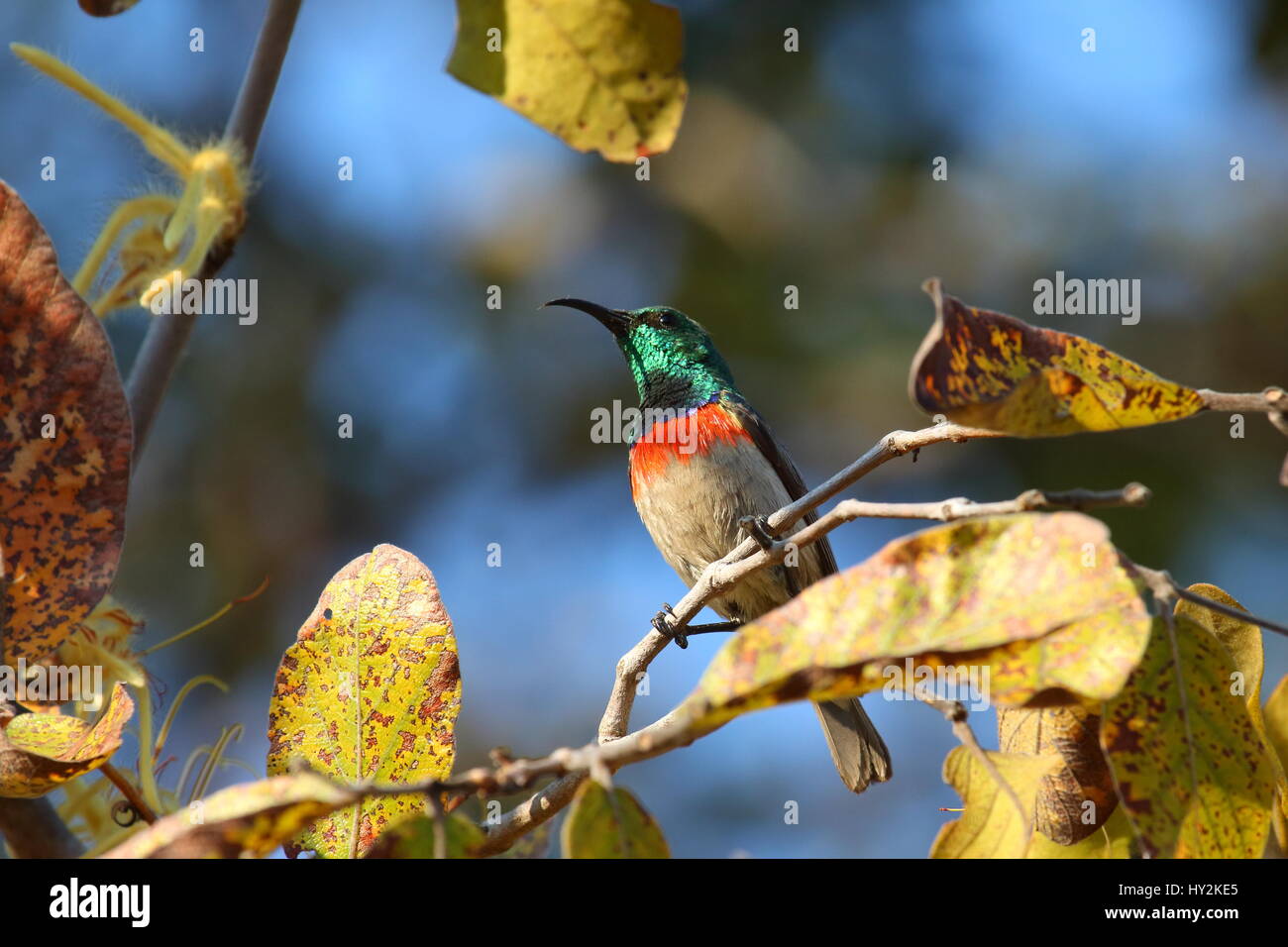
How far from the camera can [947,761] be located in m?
1.18

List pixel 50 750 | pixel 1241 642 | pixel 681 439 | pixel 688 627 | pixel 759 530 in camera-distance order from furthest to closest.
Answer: pixel 681 439, pixel 688 627, pixel 759 530, pixel 1241 642, pixel 50 750

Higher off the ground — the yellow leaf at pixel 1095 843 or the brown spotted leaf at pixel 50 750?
the brown spotted leaf at pixel 50 750

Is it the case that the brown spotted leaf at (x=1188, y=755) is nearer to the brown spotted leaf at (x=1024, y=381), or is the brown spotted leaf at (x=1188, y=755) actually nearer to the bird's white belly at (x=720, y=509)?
the brown spotted leaf at (x=1024, y=381)

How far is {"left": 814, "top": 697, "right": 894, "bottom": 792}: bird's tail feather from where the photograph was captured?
3816 millimetres

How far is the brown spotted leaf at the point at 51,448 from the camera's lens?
1297 mm

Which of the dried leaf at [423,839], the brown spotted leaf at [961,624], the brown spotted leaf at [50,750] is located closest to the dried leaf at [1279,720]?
the brown spotted leaf at [961,624]

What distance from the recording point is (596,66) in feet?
3.45

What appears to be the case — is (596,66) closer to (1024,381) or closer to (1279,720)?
(1024,381)

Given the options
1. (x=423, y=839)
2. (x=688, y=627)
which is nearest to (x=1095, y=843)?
(x=423, y=839)

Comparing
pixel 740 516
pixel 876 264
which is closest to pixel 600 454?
pixel 876 264

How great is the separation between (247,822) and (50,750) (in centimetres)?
41

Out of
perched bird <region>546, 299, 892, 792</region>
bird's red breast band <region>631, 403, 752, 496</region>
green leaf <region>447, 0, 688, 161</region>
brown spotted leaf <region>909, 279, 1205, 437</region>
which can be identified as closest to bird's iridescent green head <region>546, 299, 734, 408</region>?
perched bird <region>546, 299, 892, 792</region>

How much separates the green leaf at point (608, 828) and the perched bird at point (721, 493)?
2612mm

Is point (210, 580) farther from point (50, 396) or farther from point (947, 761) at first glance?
point (947, 761)
